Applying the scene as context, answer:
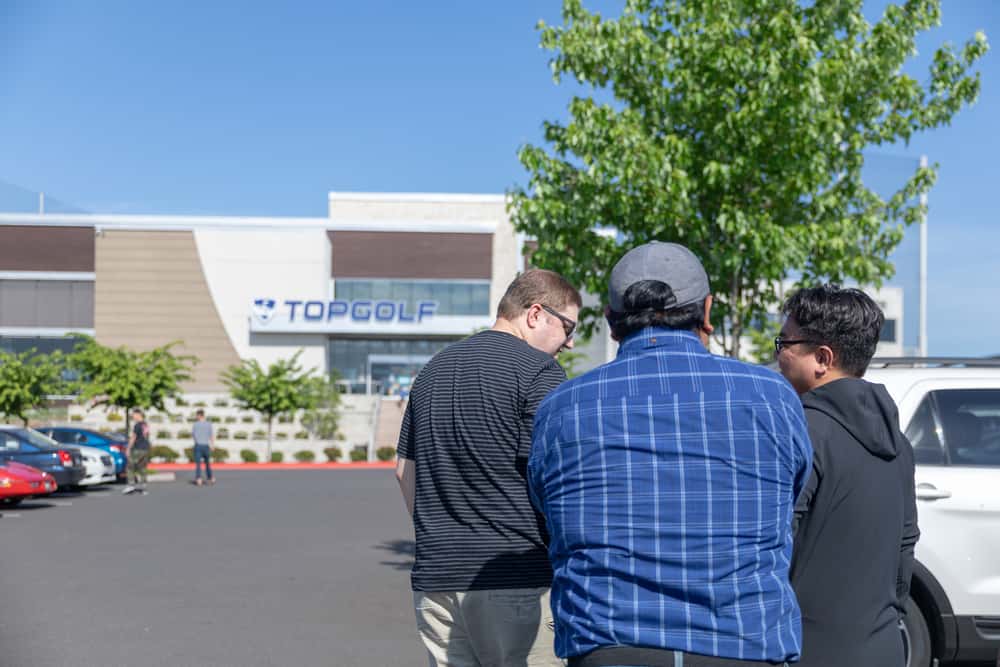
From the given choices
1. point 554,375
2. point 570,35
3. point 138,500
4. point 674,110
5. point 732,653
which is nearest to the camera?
point 732,653

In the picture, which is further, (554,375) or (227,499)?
(227,499)

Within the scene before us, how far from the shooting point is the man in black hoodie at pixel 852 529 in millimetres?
2592

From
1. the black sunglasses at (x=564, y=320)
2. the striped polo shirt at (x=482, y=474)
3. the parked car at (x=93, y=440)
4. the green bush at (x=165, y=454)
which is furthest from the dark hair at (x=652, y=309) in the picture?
the green bush at (x=165, y=454)

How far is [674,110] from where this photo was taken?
11023 millimetres

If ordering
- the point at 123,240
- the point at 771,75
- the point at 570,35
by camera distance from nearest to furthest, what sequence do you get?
the point at 771,75 → the point at 570,35 → the point at 123,240

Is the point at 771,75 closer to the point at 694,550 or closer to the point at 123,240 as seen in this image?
the point at 694,550

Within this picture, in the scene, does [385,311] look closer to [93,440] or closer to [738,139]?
[93,440]

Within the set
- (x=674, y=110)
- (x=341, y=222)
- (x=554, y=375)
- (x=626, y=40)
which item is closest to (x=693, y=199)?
(x=674, y=110)

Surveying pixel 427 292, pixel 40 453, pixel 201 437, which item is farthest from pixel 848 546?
pixel 427 292

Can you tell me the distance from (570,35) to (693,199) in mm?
2498

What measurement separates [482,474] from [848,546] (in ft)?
3.86

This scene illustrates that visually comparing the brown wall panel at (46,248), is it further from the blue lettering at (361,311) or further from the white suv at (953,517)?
the white suv at (953,517)

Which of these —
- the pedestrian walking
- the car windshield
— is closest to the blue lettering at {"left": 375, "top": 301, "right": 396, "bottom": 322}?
the pedestrian walking

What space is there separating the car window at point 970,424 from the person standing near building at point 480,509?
307 cm
